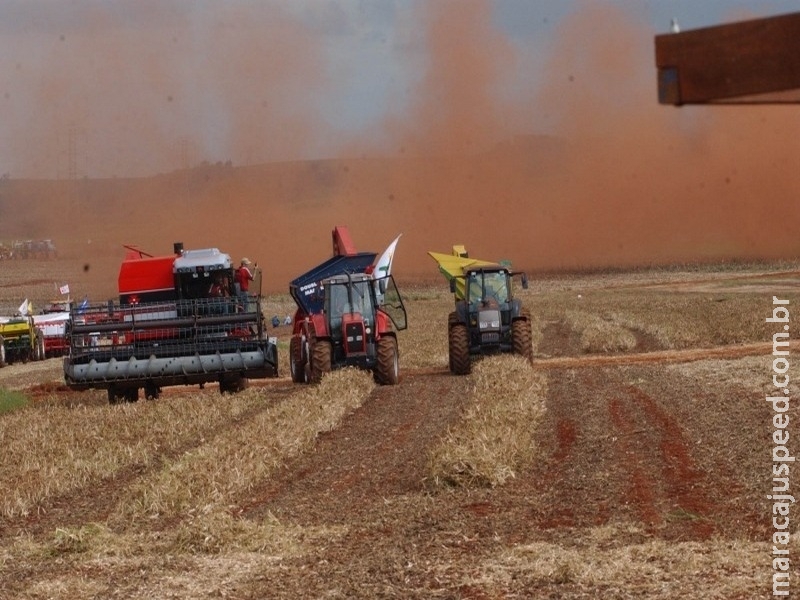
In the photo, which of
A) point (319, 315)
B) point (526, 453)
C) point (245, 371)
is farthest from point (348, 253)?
point (526, 453)

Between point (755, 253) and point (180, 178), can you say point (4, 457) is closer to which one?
point (755, 253)

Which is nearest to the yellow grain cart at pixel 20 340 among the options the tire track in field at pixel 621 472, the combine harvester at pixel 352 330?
the combine harvester at pixel 352 330

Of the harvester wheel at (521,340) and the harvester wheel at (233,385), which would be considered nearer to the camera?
the harvester wheel at (233,385)

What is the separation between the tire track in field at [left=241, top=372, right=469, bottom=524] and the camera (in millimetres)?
10414

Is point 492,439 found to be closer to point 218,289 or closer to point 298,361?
point 218,289

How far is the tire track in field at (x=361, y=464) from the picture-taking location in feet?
34.2

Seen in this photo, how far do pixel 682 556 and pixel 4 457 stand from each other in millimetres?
9233

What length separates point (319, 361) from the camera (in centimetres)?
2292

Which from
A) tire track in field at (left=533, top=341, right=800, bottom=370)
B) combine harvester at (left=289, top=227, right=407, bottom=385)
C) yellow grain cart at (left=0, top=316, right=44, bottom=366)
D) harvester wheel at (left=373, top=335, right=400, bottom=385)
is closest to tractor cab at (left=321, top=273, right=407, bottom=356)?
combine harvester at (left=289, top=227, right=407, bottom=385)

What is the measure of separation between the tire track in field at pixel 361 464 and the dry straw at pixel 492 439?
0.35m

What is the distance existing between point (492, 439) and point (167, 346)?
10612mm

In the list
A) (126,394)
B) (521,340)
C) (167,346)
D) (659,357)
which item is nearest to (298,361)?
(126,394)

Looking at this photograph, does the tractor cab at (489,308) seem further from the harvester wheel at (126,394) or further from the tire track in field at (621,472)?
the tire track in field at (621,472)

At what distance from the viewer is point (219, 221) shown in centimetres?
7919
